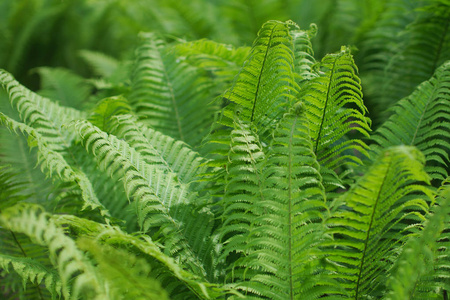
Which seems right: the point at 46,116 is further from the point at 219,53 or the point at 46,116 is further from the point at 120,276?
the point at 120,276

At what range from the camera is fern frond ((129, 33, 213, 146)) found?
193 centimetres

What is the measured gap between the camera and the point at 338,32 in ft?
9.36

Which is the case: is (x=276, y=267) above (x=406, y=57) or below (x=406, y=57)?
below

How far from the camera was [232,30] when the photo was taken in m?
3.21

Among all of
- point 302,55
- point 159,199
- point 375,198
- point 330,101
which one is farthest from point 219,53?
point 375,198

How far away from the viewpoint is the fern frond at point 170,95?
1.93m

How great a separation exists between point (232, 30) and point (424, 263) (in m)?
2.47

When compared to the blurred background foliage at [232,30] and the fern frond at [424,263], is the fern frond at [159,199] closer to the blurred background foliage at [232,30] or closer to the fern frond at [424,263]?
the fern frond at [424,263]

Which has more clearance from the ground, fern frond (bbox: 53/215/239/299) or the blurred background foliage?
the blurred background foliage

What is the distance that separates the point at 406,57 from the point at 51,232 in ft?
6.62

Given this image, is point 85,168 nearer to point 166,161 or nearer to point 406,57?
point 166,161

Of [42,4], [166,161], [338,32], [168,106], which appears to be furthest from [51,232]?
[42,4]

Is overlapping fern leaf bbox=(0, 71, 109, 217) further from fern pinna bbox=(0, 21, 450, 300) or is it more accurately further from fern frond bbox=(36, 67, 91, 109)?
fern frond bbox=(36, 67, 91, 109)

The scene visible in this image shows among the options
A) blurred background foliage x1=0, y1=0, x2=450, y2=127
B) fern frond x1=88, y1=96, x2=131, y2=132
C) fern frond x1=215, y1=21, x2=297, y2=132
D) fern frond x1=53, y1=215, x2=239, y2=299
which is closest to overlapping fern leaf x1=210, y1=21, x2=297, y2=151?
fern frond x1=215, y1=21, x2=297, y2=132
